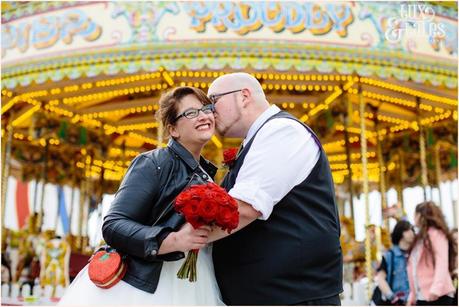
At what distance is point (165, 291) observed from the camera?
6.82ft

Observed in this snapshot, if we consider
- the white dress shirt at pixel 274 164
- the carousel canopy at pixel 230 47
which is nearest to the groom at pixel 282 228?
the white dress shirt at pixel 274 164

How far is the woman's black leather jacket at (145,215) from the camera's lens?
1980mm

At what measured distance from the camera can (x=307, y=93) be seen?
9117 mm

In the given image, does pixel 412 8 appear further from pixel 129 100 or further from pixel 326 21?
pixel 129 100

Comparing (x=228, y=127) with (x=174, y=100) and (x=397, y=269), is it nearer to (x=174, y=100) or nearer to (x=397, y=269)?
(x=174, y=100)

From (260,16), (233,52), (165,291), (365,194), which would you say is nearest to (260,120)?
(165,291)

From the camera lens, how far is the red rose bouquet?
1818mm

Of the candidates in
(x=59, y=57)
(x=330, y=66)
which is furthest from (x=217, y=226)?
(x=59, y=57)

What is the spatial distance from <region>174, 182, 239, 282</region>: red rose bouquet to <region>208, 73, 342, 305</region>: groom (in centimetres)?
11

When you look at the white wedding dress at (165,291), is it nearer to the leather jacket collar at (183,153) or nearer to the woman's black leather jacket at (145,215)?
the woman's black leather jacket at (145,215)

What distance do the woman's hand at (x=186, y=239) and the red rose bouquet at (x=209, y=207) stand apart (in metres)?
0.05

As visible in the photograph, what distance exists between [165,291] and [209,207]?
0.45m

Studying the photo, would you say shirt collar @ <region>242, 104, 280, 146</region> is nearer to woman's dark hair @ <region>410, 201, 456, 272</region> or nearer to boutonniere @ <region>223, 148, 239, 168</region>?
boutonniere @ <region>223, 148, 239, 168</region>

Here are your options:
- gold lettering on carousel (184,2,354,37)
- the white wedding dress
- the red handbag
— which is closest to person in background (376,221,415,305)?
gold lettering on carousel (184,2,354,37)
